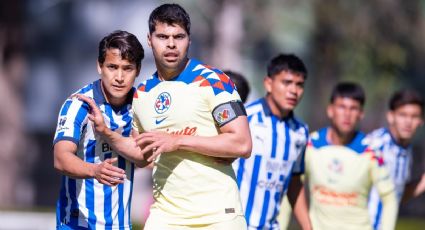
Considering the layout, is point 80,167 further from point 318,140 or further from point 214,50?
point 214,50

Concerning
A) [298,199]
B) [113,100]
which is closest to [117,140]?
[113,100]

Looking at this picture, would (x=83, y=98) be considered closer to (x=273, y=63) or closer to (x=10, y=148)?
(x=273, y=63)

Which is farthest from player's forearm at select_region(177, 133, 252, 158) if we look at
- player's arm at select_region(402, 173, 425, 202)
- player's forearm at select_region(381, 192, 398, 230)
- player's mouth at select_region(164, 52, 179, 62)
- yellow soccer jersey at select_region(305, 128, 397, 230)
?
player's arm at select_region(402, 173, 425, 202)

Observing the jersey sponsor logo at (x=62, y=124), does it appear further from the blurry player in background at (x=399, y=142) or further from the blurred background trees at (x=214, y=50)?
the blurred background trees at (x=214, y=50)

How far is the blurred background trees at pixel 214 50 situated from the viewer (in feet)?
87.3

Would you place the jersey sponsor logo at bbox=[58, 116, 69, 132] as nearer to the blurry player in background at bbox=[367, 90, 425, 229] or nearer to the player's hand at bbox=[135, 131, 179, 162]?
the player's hand at bbox=[135, 131, 179, 162]

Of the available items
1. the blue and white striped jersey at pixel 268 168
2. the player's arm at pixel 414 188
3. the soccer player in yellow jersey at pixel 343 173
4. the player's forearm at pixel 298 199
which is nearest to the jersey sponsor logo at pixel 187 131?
the blue and white striped jersey at pixel 268 168

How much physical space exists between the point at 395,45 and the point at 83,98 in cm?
2152

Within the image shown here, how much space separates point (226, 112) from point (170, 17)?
0.75 m

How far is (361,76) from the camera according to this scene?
97.3 ft

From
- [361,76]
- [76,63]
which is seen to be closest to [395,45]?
[361,76]

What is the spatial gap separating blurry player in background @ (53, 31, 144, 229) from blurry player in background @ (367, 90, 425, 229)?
14.6ft

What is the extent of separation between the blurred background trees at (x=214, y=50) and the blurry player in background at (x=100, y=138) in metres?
17.4

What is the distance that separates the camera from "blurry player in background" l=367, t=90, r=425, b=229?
11.7 m
